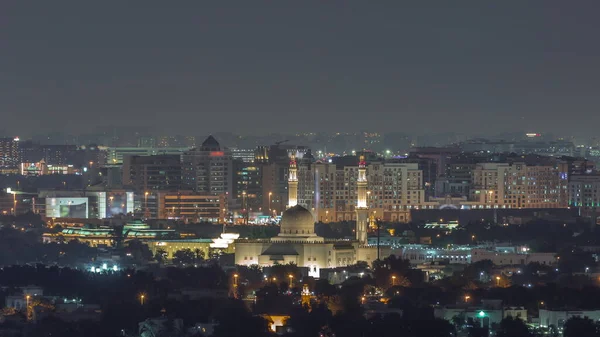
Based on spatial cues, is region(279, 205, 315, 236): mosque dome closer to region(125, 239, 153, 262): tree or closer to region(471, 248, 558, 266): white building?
region(471, 248, 558, 266): white building

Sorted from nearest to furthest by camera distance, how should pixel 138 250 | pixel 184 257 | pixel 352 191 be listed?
pixel 184 257 → pixel 138 250 → pixel 352 191

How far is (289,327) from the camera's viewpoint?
46.9 meters

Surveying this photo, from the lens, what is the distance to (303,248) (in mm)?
64000

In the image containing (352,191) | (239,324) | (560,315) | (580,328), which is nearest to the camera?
(580,328)

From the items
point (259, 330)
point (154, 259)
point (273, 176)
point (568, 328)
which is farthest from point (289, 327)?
point (273, 176)

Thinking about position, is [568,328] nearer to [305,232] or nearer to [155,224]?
[305,232]

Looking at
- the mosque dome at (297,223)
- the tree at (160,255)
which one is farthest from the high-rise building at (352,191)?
the mosque dome at (297,223)

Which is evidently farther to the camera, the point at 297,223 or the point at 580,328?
the point at 297,223

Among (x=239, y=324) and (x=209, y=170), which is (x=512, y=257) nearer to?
(x=239, y=324)

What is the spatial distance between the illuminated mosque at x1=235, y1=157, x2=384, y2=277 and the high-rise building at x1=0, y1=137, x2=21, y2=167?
215ft

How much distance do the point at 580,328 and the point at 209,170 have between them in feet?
193

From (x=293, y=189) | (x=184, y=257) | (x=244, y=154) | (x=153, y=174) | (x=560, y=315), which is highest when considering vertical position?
(x=244, y=154)

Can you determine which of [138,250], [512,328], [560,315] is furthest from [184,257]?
[512,328]

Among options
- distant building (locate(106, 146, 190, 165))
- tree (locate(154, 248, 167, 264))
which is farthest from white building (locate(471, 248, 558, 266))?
distant building (locate(106, 146, 190, 165))
